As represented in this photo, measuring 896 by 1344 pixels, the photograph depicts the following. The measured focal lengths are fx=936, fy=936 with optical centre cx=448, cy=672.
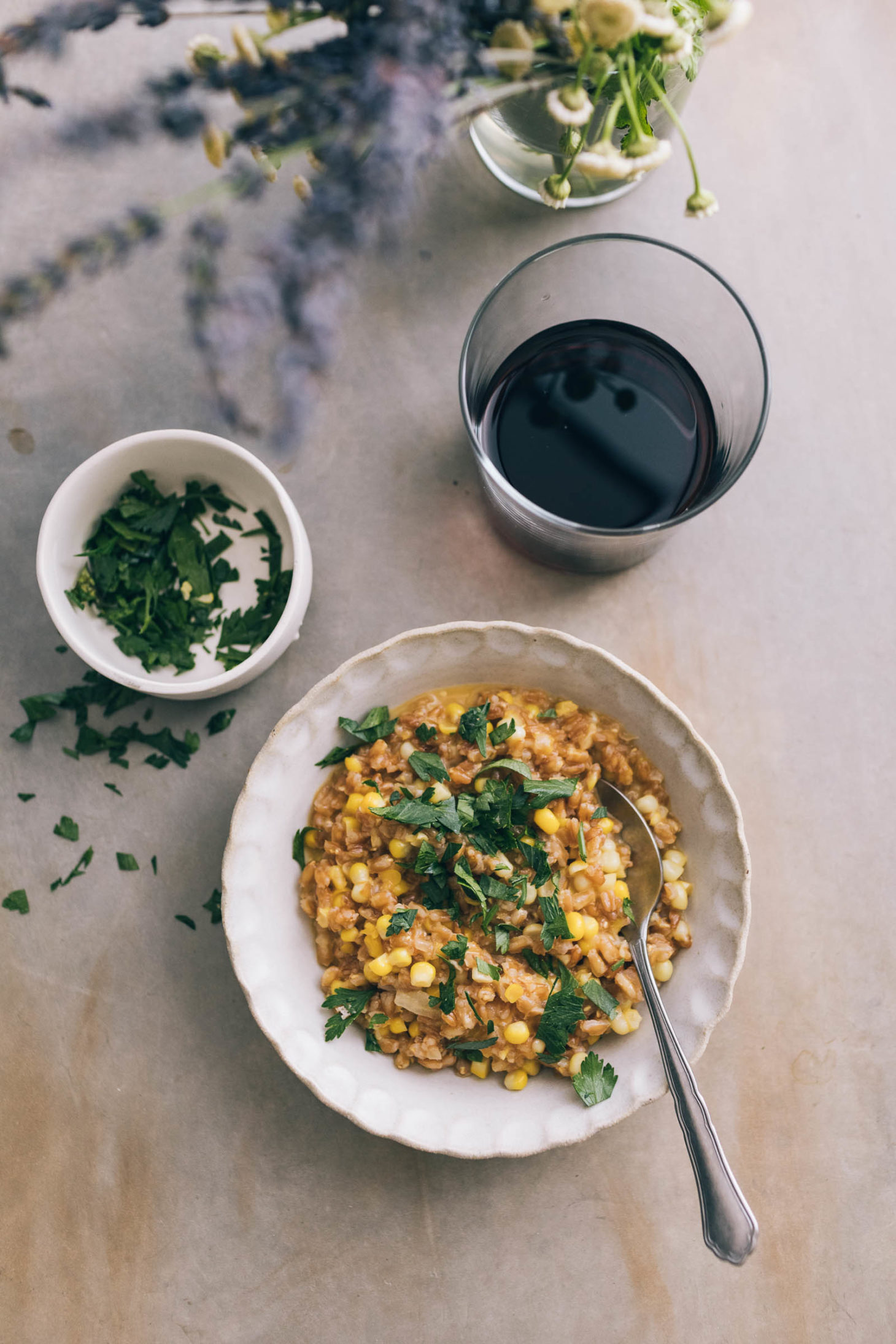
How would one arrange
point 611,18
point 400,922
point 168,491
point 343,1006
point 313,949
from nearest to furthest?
point 611,18 → point 400,922 → point 343,1006 → point 313,949 → point 168,491

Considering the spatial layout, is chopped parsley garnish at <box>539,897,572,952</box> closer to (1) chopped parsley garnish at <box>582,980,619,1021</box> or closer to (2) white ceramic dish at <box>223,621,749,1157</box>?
(1) chopped parsley garnish at <box>582,980,619,1021</box>

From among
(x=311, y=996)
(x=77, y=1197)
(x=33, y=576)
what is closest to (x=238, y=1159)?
(x=77, y=1197)

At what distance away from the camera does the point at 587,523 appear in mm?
2252

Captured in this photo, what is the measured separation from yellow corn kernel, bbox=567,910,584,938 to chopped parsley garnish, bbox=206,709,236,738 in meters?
1.06

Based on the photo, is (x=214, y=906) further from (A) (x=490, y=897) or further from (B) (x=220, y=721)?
(A) (x=490, y=897)

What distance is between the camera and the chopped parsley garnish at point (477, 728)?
7.20 ft

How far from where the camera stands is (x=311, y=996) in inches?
88.6

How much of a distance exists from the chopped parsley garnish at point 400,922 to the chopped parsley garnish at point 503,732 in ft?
1.41

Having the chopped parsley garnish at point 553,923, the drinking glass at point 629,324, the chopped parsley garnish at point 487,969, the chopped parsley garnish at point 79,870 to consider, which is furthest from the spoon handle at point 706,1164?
the chopped parsley garnish at point 79,870

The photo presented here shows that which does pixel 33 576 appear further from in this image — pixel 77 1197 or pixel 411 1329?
pixel 411 1329

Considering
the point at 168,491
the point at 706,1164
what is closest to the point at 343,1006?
the point at 706,1164

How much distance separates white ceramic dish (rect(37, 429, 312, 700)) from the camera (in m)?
2.29

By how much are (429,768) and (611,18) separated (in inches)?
58.4

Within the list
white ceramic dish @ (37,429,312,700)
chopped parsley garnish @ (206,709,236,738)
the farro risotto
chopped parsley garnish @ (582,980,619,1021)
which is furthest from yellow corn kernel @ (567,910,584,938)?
chopped parsley garnish @ (206,709,236,738)
